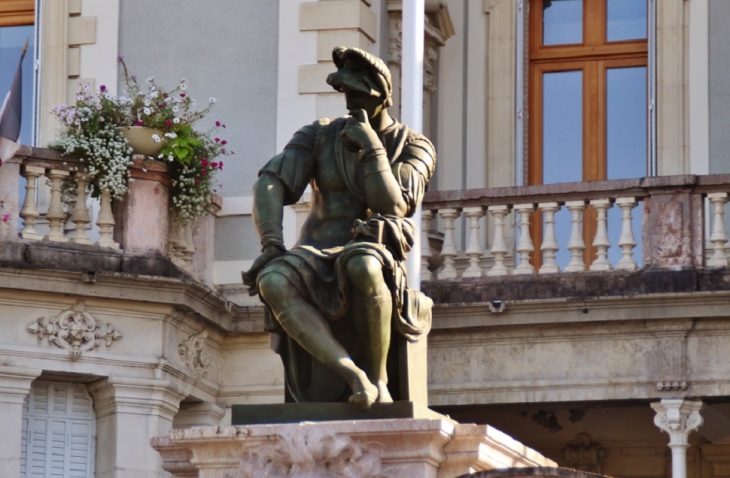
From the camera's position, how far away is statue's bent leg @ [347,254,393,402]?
9.43 meters

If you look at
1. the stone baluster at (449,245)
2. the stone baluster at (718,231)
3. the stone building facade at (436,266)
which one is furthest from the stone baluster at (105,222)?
the stone baluster at (718,231)

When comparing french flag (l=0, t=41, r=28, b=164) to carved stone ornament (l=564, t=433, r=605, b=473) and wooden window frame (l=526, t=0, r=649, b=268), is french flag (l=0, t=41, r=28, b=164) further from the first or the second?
carved stone ornament (l=564, t=433, r=605, b=473)

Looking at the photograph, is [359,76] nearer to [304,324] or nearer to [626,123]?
[304,324]

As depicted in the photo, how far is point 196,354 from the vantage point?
618 inches

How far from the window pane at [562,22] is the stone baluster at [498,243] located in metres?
2.53

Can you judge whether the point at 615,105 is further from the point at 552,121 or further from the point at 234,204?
the point at 234,204

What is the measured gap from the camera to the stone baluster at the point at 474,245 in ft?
53.3

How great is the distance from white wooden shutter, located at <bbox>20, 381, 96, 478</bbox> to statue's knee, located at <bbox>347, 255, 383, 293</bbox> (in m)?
5.99

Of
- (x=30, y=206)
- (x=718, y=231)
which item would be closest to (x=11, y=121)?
(x=30, y=206)

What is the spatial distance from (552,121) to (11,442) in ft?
18.7

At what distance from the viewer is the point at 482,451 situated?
9242mm

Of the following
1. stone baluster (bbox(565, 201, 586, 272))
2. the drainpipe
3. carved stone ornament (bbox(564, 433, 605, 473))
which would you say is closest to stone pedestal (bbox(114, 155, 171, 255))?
the drainpipe

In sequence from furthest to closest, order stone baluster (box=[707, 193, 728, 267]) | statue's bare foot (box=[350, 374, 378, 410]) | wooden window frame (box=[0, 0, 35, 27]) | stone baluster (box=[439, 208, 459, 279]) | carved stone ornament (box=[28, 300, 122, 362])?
wooden window frame (box=[0, 0, 35, 27]) < stone baluster (box=[439, 208, 459, 279]) < stone baluster (box=[707, 193, 728, 267]) < carved stone ornament (box=[28, 300, 122, 362]) < statue's bare foot (box=[350, 374, 378, 410])

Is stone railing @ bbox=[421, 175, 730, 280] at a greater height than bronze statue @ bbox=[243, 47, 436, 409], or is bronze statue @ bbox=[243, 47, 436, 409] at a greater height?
stone railing @ bbox=[421, 175, 730, 280]
